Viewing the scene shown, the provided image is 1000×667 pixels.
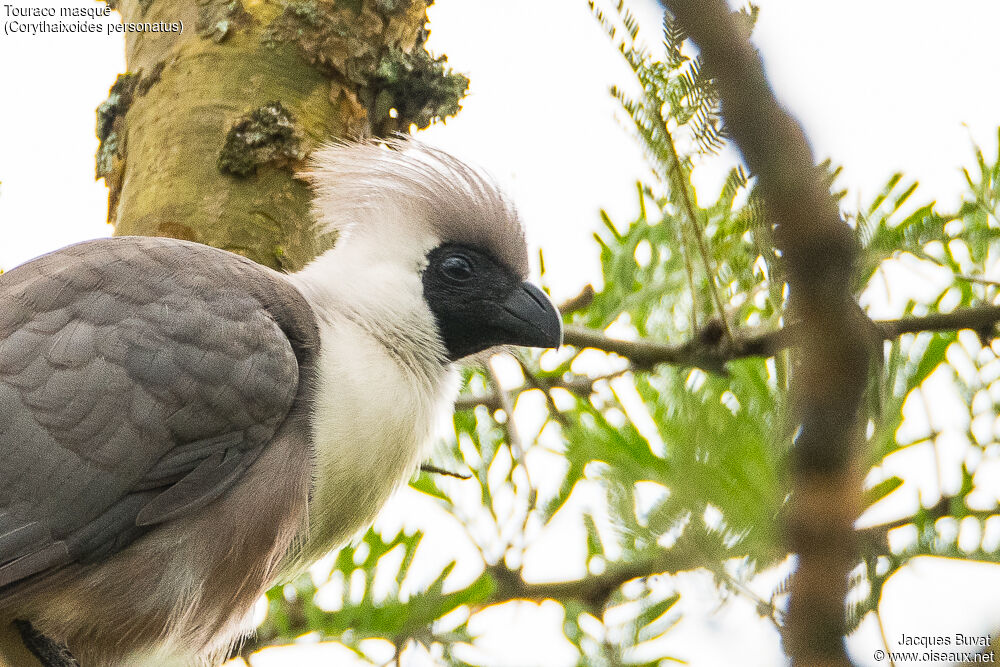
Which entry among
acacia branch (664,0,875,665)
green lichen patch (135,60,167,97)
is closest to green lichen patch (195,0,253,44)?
green lichen patch (135,60,167,97)

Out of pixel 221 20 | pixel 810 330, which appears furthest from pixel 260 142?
pixel 810 330

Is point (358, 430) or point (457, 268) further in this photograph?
point (457, 268)

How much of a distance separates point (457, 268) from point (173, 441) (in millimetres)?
1216

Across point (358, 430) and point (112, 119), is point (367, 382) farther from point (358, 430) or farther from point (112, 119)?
point (112, 119)

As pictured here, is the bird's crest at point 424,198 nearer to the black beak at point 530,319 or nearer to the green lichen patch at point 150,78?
the black beak at point 530,319

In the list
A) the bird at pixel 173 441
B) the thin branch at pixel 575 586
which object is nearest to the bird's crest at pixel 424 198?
the bird at pixel 173 441

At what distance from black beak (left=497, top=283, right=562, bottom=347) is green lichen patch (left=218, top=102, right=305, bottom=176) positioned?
2.72 ft

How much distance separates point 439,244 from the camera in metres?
3.45

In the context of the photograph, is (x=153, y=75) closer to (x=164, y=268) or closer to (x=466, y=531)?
(x=164, y=268)

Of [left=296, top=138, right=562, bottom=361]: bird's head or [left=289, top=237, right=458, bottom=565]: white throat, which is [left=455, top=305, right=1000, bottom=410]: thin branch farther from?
[left=289, top=237, right=458, bottom=565]: white throat

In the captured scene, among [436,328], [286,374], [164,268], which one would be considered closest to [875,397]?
[286,374]

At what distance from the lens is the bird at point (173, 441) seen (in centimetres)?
242

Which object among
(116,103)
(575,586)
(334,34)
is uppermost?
(334,34)

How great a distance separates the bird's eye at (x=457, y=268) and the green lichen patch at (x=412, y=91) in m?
0.47
